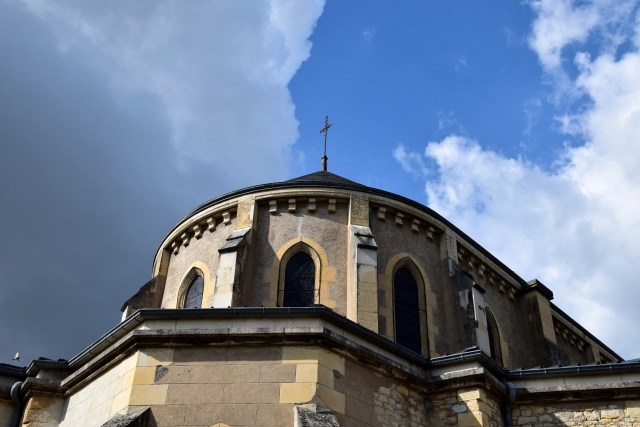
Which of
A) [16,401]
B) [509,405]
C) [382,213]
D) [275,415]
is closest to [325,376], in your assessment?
[275,415]

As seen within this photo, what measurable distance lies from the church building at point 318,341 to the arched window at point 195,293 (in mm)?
46

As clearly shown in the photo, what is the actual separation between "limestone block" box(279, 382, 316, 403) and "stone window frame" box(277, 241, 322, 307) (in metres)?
4.73

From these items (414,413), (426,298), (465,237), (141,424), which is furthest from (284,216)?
(141,424)

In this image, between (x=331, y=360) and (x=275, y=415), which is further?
(x=331, y=360)

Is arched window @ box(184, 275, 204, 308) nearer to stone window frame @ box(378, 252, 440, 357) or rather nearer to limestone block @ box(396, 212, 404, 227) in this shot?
stone window frame @ box(378, 252, 440, 357)

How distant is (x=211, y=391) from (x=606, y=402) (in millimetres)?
6562

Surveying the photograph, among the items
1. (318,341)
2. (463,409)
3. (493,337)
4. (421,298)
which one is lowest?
(463,409)

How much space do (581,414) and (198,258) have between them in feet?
30.1

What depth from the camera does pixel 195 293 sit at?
1587 centimetres

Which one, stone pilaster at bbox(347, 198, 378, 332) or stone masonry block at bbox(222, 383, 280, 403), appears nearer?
stone masonry block at bbox(222, 383, 280, 403)

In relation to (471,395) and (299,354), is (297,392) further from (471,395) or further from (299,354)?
(471,395)

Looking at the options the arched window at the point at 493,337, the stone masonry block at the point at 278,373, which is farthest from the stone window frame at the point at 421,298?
the stone masonry block at the point at 278,373

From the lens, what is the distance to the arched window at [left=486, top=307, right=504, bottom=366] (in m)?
16.5

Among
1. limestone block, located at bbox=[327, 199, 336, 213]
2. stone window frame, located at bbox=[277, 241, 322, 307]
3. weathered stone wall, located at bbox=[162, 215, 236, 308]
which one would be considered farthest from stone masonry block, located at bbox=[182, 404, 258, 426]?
limestone block, located at bbox=[327, 199, 336, 213]
